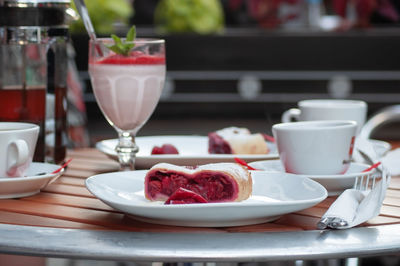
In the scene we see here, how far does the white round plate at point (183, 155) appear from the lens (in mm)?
1339

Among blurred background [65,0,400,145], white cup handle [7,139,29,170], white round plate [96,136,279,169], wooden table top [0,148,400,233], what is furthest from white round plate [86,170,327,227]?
blurred background [65,0,400,145]

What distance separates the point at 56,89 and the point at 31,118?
9 cm

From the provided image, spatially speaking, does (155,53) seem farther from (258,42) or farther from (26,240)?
(258,42)

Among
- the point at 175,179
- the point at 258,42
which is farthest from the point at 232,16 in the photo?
the point at 175,179

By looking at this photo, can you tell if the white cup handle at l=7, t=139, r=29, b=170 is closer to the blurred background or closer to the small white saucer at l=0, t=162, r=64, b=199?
the small white saucer at l=0, t=162, r=64, b=199

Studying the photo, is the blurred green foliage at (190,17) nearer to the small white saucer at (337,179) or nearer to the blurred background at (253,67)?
the blurred background at (253,67)

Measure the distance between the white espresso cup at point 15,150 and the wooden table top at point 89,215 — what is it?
0.16 feet

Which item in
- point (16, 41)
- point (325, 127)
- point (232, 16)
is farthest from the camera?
point (232, 16)

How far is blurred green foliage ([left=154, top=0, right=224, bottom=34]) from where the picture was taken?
330cm

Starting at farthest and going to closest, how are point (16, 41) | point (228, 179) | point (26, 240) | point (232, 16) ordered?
1. point (232, 16)
2. point (16, 41)
3. point (228, 179)
4. point (26, 240)

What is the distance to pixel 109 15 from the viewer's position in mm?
3309

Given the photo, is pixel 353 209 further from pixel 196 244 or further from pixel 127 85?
pixel 127 85

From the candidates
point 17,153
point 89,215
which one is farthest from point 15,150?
point 89,215

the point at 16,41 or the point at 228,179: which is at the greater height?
the point at 16,41
